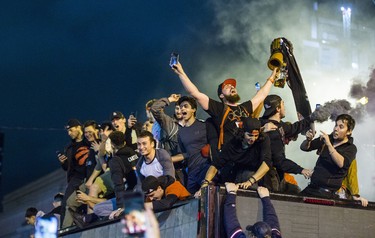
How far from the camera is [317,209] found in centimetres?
896

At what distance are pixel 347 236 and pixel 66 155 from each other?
5.65m

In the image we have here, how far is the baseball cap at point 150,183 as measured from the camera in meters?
9.45

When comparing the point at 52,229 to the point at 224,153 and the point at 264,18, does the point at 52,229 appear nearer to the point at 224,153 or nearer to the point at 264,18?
the point at 224,153

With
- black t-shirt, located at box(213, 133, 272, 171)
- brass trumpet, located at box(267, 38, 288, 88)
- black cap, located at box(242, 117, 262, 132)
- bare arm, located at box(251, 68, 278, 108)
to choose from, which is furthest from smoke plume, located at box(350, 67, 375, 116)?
black cap, located at box(242, 117, 262, 132)

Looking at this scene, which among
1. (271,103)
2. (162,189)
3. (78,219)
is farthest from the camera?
(78,219)

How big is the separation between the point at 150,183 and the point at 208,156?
97 cm

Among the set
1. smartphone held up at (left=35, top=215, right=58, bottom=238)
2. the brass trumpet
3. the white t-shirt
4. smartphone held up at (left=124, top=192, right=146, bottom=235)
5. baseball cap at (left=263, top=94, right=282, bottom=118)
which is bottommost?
smartphone held up at (left=124, top=192, right=146, bottom=235)

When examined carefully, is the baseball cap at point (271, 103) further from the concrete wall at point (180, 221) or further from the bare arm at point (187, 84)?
the concrete wall at point (180, 221)

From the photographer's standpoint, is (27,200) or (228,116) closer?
(228,116)

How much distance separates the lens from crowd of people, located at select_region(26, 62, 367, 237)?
8953 mm

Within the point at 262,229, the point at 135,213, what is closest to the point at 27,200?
the point at 262,229

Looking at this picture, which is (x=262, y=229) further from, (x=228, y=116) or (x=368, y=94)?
(x=368, y=94)

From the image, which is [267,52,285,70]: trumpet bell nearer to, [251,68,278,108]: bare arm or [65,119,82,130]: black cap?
[251,68,278,108]: bare arm

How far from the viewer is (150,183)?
31.0 ft
